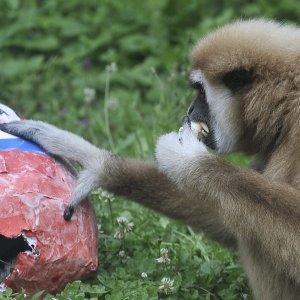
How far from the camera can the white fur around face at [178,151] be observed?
564cm

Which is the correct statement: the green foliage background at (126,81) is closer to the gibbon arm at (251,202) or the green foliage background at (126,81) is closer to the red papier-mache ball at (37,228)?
the red papier-mache ball at (37,228)

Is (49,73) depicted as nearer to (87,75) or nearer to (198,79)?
(87,75)

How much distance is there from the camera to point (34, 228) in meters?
5.42

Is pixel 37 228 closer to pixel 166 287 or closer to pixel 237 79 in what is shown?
pixel 166 287

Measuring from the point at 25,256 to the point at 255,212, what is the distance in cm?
133

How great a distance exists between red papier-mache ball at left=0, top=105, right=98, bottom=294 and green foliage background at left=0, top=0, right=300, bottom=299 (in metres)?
0.51

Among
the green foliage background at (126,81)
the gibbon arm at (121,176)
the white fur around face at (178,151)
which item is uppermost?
the white fur around face at (178,151)

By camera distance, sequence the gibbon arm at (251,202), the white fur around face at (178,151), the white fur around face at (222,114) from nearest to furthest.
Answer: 1. the gibbon arm at (251,202)
2. the white fur around face at (178,151)
3. the white fur around face at (222,114)

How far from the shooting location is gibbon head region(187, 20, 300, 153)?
5691 mm

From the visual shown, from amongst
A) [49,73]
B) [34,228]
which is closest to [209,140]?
[34,228]

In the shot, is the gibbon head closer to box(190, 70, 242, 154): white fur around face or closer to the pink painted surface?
box(190, 70, 242, 154): white fur around face

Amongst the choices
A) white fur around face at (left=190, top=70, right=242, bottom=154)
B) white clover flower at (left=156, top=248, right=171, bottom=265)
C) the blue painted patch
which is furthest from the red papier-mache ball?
white fur around face at (left=190, top=70, right=242, bottom=154)

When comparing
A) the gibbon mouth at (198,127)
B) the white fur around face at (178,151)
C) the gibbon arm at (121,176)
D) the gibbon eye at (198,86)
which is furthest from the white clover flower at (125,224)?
the gibbon eye at (198,86)

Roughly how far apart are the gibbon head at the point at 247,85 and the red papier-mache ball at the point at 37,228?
3.48 feet
